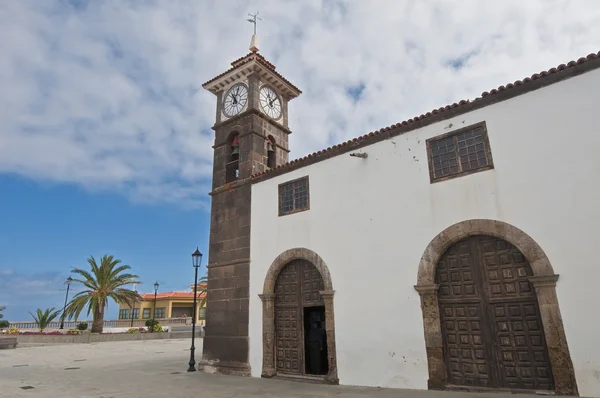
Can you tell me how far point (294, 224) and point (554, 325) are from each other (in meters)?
6.51

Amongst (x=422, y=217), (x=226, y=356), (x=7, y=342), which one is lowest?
(x=226, y=356)

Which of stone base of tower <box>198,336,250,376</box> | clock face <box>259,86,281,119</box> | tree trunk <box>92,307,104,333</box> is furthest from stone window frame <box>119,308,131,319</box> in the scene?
clock face <box>259,86,281,119</box>

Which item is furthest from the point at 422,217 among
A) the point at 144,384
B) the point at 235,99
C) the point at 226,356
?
the point at 235,99

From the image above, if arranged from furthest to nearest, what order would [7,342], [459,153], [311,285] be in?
[7,342]
[311,285]
[459,153]

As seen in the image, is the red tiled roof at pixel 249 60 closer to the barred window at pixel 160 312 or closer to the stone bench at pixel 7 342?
the stone bench at pixel 7 342

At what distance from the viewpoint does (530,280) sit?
6934mm

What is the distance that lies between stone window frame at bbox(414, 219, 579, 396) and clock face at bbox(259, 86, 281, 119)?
7.99 meters

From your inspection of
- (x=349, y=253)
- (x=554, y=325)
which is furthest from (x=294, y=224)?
(x=554, y=325)

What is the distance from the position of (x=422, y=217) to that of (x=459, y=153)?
1619mm

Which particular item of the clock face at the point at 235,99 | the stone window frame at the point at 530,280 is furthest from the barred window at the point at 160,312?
the stone window frame at the point at 530,280

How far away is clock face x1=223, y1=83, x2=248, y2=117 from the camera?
13.6m

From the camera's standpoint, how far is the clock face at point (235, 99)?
13.6 meters

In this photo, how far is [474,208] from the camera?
7.85m

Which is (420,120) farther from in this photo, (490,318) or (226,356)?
(226,356)
